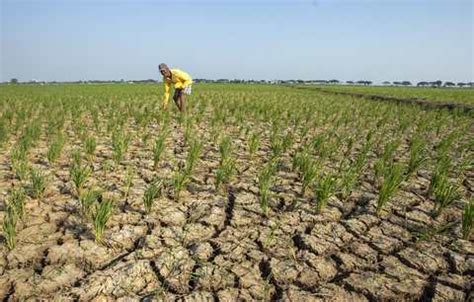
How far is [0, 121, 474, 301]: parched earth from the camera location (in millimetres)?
2105

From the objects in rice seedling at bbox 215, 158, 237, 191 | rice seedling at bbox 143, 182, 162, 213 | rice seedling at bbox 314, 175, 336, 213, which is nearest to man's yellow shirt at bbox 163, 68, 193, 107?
rice seedling at bbox 215, 158, 237, 191

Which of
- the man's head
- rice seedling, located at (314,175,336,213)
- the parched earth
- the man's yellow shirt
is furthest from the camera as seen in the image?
the man's yellow shirt

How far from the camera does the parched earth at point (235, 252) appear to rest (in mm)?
2105

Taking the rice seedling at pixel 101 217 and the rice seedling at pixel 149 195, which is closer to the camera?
the rice seedling at pixel 101 217

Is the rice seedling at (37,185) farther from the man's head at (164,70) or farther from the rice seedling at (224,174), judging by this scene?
the man's head at (164,70)

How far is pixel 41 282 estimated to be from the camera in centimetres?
211

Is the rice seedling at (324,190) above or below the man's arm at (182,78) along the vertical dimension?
below

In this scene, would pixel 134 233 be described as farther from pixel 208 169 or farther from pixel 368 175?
pixel 368 175

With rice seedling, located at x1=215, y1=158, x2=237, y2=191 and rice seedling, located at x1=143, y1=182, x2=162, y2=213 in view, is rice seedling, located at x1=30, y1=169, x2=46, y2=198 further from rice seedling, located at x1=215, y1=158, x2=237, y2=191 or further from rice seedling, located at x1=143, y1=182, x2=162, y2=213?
rice seedling, located at x1=215, y1=158, x2=237, y2=191

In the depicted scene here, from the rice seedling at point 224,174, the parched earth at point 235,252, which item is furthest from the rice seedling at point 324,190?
the rice seedling at point 224,174

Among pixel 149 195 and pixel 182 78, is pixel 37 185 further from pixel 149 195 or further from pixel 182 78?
pixel 182 78

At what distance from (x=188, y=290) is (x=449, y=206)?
2.54 meters

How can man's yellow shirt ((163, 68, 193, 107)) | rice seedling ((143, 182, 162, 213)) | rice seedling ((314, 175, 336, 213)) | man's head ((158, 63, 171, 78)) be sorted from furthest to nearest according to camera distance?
1. man's yellow shirt ((163, 68, 193, 107))
2. man's head ((158, 63, 171, 78))
3. rice seedling ((314, 175, 336, 213))
4. rice seedling ((143, 182, 162, 213))

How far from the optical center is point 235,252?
251cm
